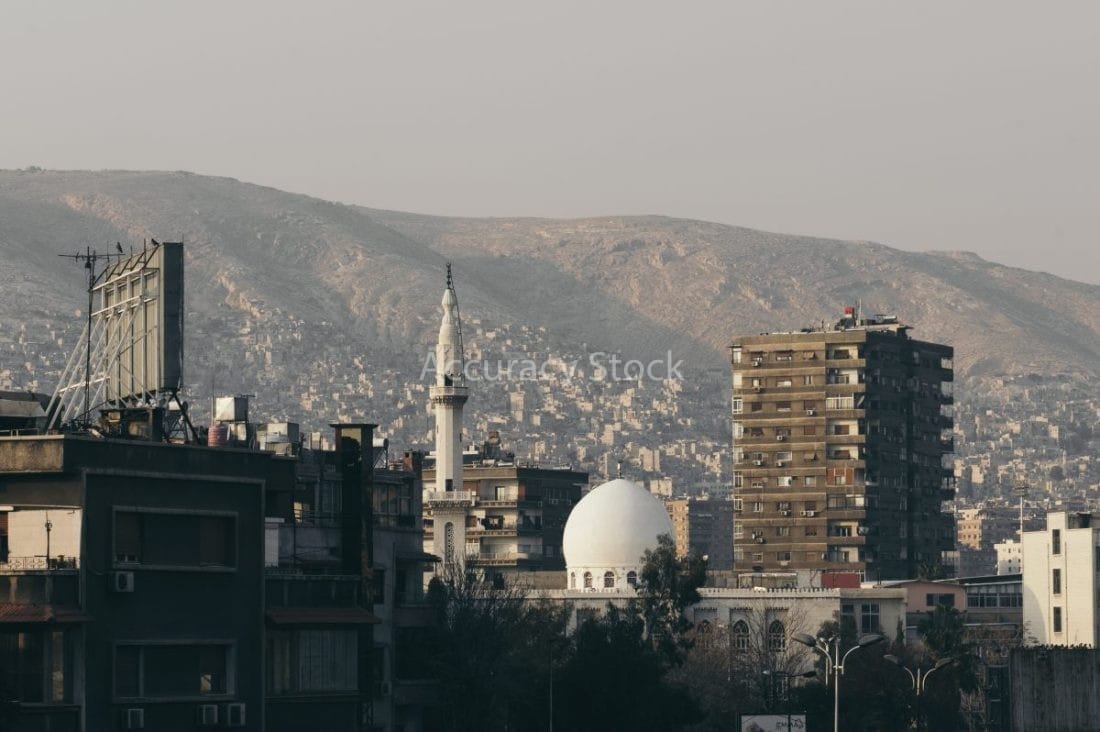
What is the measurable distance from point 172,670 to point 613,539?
329 ft

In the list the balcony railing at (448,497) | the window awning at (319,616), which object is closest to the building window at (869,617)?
the balcony railing at (448,497)

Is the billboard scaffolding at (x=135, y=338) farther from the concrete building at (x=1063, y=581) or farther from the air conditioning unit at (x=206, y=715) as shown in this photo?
the concrete building at (x=1063, y=581)

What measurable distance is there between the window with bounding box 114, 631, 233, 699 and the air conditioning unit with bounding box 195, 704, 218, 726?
1.50 ft

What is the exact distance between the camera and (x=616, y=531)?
168 m

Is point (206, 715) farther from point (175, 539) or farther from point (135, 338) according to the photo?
point (135, 338)

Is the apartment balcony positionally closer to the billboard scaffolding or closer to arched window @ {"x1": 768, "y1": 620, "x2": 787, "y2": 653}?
arched window @ {"x1": 768, "y1": 620, "x2": 787, "y2": 653}

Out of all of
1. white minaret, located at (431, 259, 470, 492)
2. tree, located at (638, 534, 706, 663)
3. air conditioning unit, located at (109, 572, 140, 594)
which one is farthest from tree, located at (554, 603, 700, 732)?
white minaret, located at (431, 259, 470, 492)

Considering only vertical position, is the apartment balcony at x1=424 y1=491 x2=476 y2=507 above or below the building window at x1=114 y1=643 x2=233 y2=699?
above

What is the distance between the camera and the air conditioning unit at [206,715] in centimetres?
6912

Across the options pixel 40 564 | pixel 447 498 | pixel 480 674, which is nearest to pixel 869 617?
pixel 447 498

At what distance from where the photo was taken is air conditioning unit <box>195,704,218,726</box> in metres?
69.1

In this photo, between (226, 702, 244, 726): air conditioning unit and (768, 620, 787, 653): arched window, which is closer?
(226, 702, 244, 726): air conditioning unit

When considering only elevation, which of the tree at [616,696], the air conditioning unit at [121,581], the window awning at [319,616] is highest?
the air conditioning unit at [121,581]

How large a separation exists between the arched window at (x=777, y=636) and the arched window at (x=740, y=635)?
1468 mm
